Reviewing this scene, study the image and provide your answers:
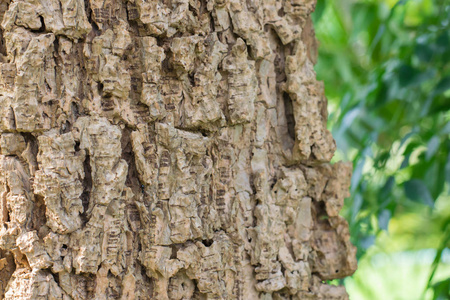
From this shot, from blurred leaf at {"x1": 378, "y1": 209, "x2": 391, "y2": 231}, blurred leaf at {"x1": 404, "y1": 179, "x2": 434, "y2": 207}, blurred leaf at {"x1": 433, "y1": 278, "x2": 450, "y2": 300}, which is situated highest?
blurred leaf at {"x1": 404, "y1": 179, "x2": 434, "y2": 207}

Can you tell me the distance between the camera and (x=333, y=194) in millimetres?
714

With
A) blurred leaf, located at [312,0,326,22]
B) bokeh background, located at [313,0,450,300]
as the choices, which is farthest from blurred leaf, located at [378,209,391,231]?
blurred leaf, located at [312,0,326,22]

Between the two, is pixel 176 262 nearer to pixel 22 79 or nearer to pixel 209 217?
pixel 209 217

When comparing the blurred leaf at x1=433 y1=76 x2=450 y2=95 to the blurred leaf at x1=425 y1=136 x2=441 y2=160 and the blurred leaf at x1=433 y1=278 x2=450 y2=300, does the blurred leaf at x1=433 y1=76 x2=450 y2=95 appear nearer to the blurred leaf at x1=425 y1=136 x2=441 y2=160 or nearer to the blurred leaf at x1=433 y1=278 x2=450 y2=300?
the blurred leaf at x1=425 y1=136 x2=441 y2=160

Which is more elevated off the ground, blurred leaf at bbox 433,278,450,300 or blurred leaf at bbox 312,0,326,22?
blurred leaf at bbox 312,0,326,22

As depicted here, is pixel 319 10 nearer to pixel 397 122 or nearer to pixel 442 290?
pixel 397 122

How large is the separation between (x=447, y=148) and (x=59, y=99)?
688 mm

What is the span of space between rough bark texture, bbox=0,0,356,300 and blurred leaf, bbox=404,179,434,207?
0.96 ft

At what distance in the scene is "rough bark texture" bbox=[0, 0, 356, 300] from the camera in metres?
0.54

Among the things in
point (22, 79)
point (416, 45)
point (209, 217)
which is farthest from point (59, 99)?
point (416, 45)

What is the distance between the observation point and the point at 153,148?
0.58 m

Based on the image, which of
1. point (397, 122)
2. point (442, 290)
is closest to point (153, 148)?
point (442, 290)

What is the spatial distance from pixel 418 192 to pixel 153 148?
54cm

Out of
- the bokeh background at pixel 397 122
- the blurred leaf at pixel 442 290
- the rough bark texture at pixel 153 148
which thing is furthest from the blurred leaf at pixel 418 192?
the rough bark texture at pixel 153 148
